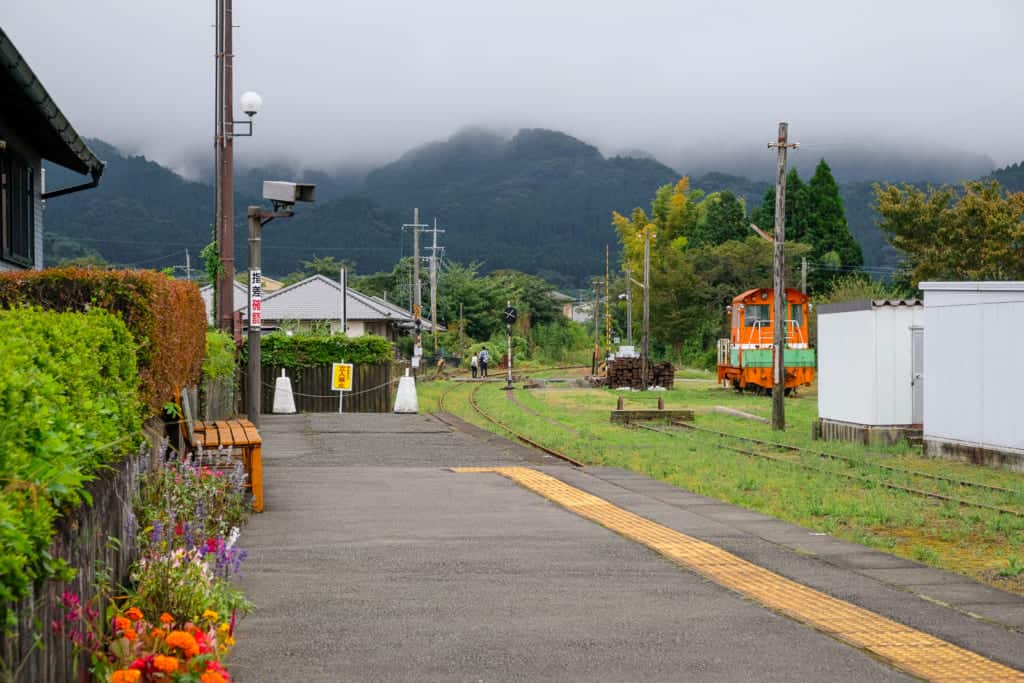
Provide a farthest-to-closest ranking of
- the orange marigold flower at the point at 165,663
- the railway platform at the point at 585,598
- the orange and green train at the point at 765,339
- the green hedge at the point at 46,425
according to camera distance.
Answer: the orange and green train at the point at 765,339 < the railway platform at the point at 585,598 < the orange marigold flower at the point at 165,663 < the green hedge at the point at 46,425

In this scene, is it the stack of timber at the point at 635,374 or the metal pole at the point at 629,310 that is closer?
the stack of timber at the point at 635,374

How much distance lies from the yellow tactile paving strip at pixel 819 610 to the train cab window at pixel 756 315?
3379 cm

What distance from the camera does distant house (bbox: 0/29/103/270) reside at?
40.6 ft

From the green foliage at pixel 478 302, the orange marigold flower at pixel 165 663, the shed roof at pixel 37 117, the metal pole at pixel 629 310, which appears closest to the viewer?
the orange marigold flower at pixel 165 663

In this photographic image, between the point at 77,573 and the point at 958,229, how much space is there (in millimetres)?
51116

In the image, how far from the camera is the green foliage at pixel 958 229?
49781 mm

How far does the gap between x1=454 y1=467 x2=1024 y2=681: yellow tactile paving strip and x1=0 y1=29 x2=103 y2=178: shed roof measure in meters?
6.69

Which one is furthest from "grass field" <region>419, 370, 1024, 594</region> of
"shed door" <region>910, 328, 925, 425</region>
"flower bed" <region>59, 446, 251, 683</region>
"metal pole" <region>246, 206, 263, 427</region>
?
"flower bed" <region>59, 446, 251, 683</region>

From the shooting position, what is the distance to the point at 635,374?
174ft

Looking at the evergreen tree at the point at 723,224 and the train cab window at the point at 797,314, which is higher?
the evergreen tree at the point at 723,224

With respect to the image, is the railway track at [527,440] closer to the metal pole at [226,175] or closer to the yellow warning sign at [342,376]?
the yellow warning sign at [342,376]

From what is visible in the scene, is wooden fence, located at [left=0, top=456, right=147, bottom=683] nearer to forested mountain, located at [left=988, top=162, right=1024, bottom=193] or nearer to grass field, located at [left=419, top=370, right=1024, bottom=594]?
grass field, located at [left=419, top=370, right=1024, bottom=594]

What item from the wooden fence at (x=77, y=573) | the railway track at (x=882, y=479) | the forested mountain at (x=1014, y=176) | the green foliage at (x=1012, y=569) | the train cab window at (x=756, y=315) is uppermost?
the forested mountain at (x=1014, y=176)

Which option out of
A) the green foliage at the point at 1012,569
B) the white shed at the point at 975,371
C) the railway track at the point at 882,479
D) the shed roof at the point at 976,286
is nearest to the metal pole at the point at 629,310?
the railway track at the point at 882,479
